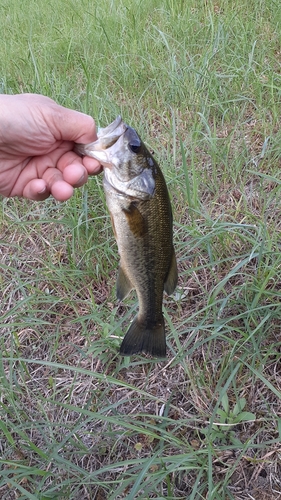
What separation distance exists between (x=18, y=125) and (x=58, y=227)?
0.95m

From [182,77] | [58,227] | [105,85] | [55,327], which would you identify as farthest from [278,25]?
[55,327]

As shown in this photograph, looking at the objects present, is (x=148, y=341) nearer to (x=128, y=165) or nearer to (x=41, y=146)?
(x=128, y=165)

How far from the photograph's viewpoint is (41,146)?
188cm

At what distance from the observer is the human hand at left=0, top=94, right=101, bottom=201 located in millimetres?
1723

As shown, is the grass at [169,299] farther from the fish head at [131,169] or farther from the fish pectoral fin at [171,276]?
the fish head at [131,169]

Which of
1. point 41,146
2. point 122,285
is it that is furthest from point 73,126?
point 122,285

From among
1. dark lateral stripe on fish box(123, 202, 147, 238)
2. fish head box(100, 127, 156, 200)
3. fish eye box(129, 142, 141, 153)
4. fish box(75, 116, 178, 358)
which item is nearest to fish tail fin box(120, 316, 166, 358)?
fish box(75, 116, 178, 358)

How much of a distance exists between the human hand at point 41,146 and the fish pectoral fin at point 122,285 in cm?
48

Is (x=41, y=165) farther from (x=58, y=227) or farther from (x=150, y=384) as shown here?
(x=150, y=384)

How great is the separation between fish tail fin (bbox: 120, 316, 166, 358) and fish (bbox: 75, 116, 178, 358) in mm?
Result: 111

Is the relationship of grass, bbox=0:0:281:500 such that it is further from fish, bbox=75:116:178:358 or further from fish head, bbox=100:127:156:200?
fish head, bbox=100:127:156:200

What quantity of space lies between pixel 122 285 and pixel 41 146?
2.56ft

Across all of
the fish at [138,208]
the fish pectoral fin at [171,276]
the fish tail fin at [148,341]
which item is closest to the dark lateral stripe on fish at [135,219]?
the fish at [138,208]

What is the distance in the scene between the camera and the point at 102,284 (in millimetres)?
2303
